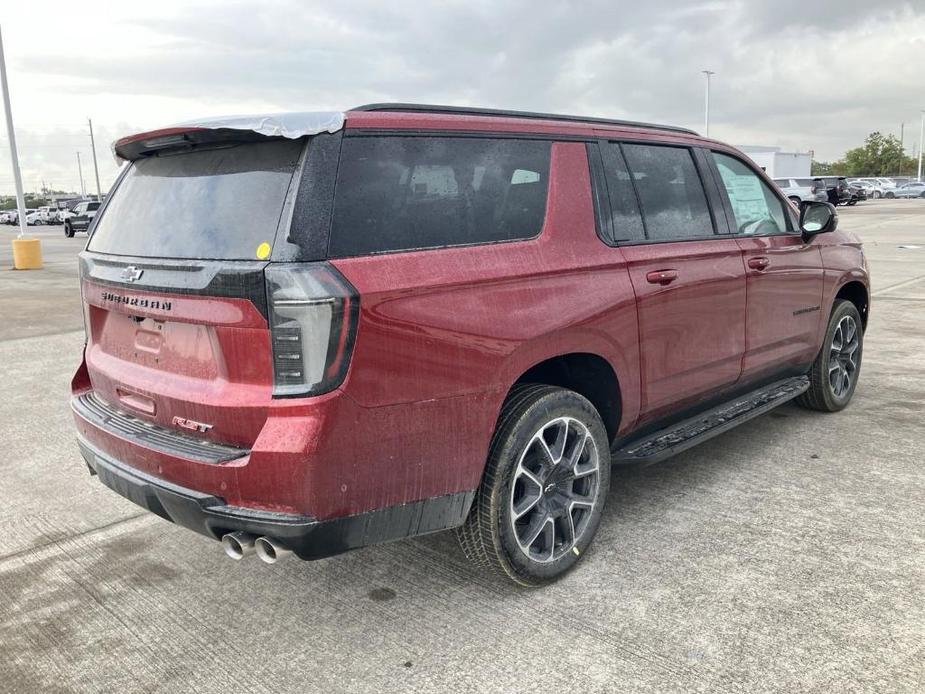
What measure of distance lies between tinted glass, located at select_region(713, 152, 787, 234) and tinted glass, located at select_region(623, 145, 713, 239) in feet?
1.01

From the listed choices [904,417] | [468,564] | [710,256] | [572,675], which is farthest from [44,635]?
[904,417]

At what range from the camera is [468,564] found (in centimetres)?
340

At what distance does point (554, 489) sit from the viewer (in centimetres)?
317

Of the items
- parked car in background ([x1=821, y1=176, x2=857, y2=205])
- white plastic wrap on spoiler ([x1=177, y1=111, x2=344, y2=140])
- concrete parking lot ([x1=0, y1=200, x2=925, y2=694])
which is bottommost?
concrete parking lot ([x1=0, y1=200, x2=925, y2=694])

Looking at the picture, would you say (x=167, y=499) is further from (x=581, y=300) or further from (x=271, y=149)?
(x=581, y=300)

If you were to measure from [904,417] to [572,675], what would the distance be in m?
3.65

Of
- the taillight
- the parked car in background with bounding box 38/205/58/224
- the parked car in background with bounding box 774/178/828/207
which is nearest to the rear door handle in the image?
the taillight

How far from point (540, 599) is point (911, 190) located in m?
62.6

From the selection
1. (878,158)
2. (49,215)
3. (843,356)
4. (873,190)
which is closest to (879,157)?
(878,158)

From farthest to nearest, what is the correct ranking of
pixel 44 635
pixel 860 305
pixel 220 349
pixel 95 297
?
1. pixel 860 305
2. pixel 95 297
3. pixel 44 635
4. pixel 220 349

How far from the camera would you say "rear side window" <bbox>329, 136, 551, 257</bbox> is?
101 inches

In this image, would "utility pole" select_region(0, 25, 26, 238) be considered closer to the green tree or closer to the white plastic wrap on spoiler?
the white plastic wrap on spoiler

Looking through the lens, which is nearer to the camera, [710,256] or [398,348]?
[398,348]

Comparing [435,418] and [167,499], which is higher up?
[435,418]
